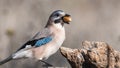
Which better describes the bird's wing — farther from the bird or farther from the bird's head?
the bird's head

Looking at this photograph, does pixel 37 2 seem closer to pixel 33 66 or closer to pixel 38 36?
pixel 33 66

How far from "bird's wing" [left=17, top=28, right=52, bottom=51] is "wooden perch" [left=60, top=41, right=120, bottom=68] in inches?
76.5

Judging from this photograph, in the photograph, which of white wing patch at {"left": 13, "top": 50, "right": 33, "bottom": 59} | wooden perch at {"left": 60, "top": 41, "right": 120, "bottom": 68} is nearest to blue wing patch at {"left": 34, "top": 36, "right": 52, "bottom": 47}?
white wing patch at {"left": 13, "top": 50, "right": 33, "bottom": 59}

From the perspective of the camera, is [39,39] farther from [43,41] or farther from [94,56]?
[94,56]

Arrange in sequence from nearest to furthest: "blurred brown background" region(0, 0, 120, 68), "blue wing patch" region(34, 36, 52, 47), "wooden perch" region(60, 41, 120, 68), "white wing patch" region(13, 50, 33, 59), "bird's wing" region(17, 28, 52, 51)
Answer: "wooden perch" region(60, 41, 120, 68) → "white wing patch" region(13, 50, 33, 59) → "bird's wing" region(17, 28, 52, 51) → "blue wing patch" region(34, 36, 52, 47) → "blurred brown background" region(0, 0, 120, 68)

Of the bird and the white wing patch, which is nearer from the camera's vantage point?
the white wing patch

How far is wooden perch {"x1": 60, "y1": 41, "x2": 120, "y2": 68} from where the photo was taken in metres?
9.63

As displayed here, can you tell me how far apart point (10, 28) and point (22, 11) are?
2.01m

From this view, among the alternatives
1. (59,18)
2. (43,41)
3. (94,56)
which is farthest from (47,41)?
(94,56)

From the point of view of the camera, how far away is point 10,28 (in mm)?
20438

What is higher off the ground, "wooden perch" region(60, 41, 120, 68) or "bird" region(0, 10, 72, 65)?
"wooden perch" region(60, 41, 120, 68)

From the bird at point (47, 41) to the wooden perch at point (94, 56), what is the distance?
189 cm

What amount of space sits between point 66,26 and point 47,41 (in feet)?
29.2

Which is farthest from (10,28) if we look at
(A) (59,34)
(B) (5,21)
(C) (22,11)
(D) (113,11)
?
(A) (59,34)
